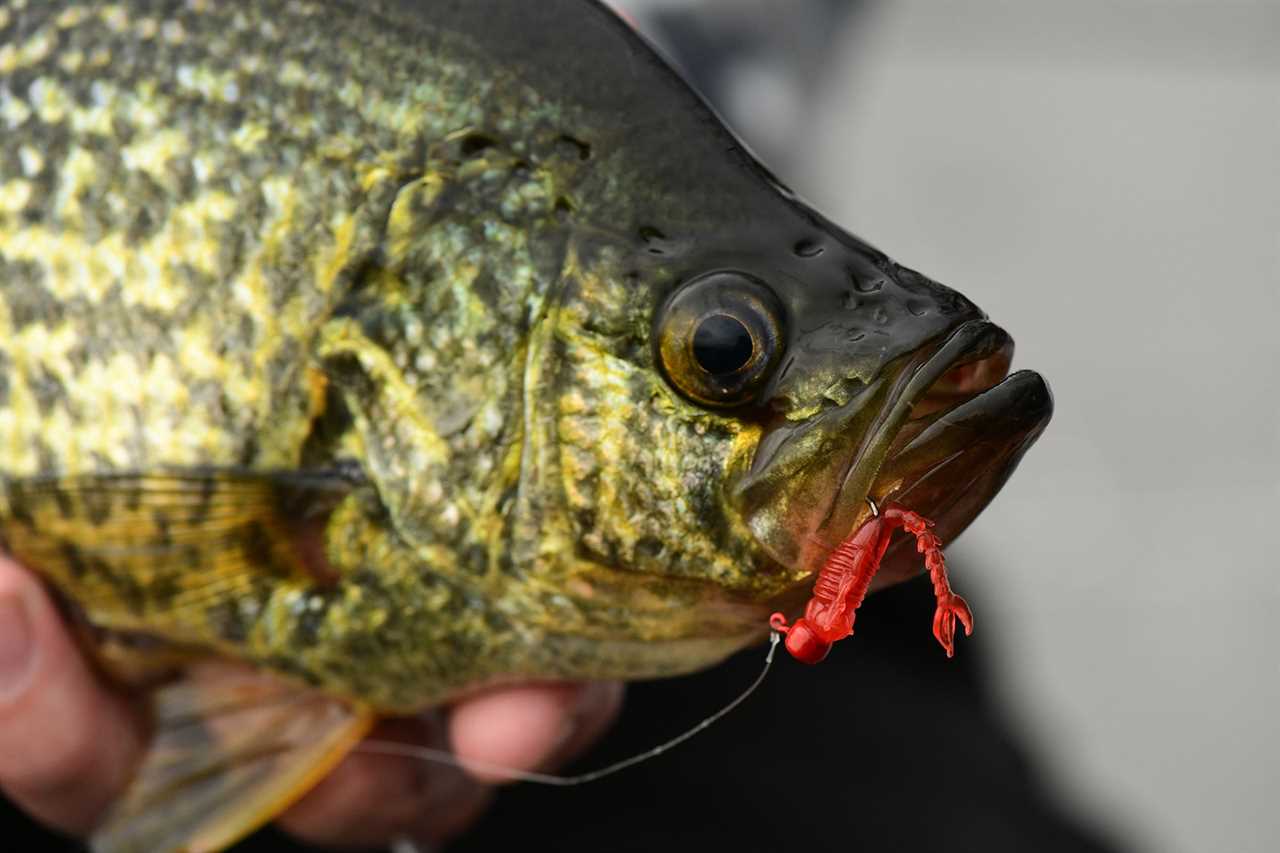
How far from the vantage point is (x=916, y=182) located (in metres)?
6.72

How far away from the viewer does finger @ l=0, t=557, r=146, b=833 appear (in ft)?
6.48

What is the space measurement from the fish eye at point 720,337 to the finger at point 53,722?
106 cm

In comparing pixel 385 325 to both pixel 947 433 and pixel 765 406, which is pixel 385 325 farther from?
pixel 947 433

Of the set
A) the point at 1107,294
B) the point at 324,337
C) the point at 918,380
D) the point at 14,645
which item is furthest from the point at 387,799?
the point at 1107,294

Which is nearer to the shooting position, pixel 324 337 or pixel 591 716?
pixel 324 337

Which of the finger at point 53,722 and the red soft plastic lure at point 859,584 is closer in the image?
the red soft plastic lure at point 859,584

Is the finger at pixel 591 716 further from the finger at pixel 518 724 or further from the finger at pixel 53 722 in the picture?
the finger at pixel 53 722

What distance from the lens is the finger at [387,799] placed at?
223cm

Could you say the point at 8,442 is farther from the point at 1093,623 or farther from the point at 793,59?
the point at 1093,623

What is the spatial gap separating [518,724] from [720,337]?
0.79 m

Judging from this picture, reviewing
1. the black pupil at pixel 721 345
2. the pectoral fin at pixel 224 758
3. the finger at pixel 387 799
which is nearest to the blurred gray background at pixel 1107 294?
the finger at pixel 387 799

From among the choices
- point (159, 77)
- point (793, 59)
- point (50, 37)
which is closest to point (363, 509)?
point (159, 77)

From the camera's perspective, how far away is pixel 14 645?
1.98 m

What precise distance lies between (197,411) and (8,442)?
29cm
